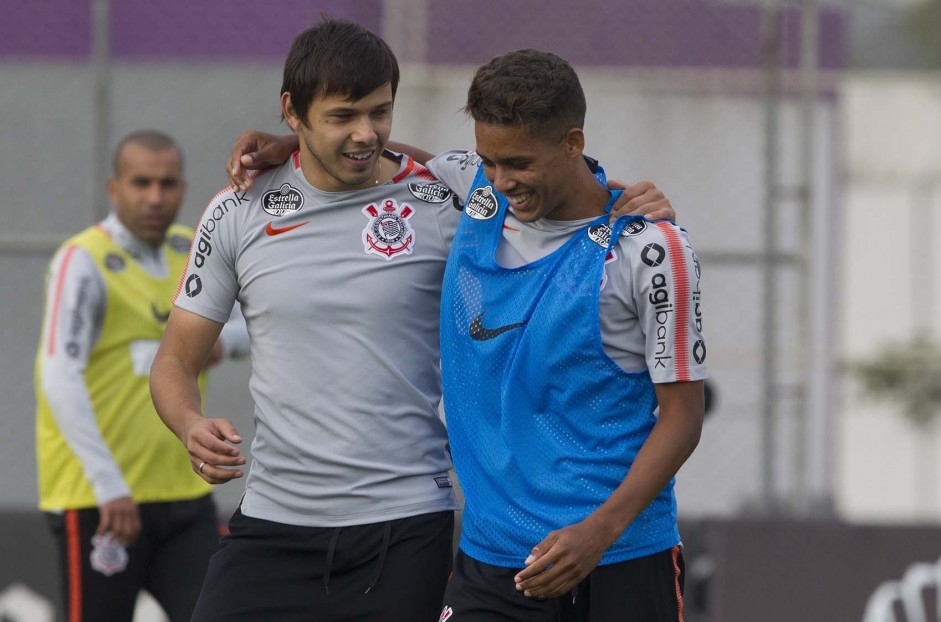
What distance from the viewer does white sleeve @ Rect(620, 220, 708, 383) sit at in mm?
3141

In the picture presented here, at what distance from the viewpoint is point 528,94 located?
3.14 m

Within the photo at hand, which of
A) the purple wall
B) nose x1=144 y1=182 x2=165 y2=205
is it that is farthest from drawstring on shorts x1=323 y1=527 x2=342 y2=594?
the purple wall

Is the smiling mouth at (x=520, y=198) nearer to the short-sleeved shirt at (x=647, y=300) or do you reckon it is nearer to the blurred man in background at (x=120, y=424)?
the short-sleeved shirt at (x=647, y=300)

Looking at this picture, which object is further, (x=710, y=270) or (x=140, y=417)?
(x=710, y=270)

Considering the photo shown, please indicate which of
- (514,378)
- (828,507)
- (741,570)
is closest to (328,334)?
(514,378)

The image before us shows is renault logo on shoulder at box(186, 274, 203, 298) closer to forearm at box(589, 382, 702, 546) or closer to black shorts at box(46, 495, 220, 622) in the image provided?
forearm at box(589, 382, 702, 546)

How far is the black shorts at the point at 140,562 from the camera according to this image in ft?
16.1

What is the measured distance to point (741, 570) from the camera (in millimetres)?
6805

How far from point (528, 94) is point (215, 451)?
1056mm

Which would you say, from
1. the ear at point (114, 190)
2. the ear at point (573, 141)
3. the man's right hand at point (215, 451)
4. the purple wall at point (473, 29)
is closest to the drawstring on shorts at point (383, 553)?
the man's right hand at point (215, 451)

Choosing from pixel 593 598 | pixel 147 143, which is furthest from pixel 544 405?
pixel 147 143

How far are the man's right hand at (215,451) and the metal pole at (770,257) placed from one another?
14.4ft

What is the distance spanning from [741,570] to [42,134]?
4.14m

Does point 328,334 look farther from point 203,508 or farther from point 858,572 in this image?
point 858,572
